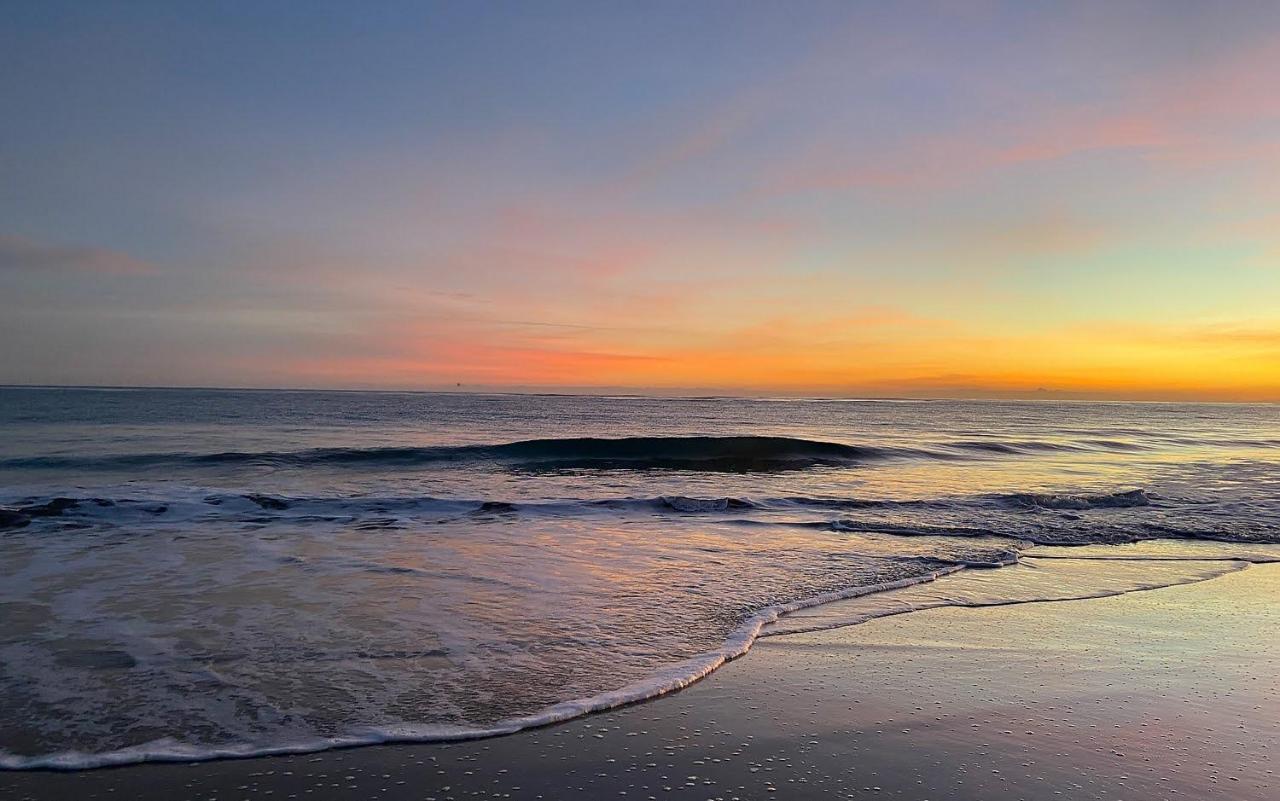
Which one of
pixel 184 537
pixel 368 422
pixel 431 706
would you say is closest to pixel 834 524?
pixel 431 706

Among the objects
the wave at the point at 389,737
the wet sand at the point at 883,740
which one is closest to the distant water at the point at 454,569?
the wave at the point at 389,737

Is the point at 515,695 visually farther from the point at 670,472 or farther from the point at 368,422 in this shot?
the point at 368,422

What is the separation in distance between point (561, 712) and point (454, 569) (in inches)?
178

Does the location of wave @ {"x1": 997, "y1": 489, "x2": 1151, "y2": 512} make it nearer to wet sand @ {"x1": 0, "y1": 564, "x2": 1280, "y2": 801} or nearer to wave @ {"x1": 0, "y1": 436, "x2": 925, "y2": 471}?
wave @ {"x1": 0, "y1": 436, "x2": 925, "y2": 471}

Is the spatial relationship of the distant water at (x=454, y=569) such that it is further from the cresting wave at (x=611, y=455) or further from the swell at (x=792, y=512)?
the cresting wave at (x=611, y=455)

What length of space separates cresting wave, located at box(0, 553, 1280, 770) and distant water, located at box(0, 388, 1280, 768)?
24 mm

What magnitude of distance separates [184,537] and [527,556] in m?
5.26

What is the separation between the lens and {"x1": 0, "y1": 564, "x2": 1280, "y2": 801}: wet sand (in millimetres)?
3475

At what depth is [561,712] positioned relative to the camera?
14.3ft

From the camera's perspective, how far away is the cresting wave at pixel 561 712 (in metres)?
3.76

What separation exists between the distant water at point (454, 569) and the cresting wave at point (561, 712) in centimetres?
2

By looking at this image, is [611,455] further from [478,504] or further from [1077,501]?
[1077,501]

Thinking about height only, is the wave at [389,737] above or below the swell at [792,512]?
above

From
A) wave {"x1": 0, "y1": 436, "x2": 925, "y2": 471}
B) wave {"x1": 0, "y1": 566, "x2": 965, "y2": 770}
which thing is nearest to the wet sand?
wave {"x1": 0, "y1": 566, "x2": 965, "y2": 770}
